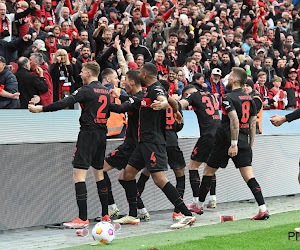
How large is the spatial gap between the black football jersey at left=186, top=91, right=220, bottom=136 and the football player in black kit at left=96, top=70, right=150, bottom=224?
132 cm

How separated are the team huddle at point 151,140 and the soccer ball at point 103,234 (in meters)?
1.11

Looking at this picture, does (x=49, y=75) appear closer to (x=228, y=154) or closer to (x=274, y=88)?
(x=228, y=154)

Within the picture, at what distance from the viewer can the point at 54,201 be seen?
9523 millimetres

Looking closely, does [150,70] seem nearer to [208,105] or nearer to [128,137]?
[128,137]

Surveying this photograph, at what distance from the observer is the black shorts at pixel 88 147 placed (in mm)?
8812

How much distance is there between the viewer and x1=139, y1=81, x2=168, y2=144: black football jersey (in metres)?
8.99

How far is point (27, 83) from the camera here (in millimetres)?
11664

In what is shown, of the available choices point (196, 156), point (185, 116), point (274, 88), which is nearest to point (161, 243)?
point (196, 156)

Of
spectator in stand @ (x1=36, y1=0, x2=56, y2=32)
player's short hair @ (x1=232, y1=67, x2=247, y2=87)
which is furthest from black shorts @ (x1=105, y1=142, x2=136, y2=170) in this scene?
spectator in stand @ (x1=36, y1=0, x2=56, y2=32)

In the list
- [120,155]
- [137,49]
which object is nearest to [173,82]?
[137,49]

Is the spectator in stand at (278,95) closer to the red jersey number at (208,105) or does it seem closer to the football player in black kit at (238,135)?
the red jersey number at (208,105)

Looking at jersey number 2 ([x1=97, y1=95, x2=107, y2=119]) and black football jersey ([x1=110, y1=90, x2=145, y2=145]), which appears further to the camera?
black football jersey ([x1=110, y1=90, x2=145, y2=145])

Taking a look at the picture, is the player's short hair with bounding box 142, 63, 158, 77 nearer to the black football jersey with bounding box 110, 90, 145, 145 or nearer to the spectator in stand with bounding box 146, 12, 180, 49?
the black football jersey with bounding box 110, 90, 145, 145

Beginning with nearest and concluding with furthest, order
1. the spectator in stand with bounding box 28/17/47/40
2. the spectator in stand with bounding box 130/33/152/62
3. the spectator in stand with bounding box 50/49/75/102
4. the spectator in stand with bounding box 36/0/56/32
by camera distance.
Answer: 1. the spectator in stand with bounding box 50/49/75/102
2. the spectator in stand with bounding box 28/17/47/40
3. the spectator in stand with bounding box 130/33/152/62
4. the spectator in stand with bounding box 36/0/56/32
